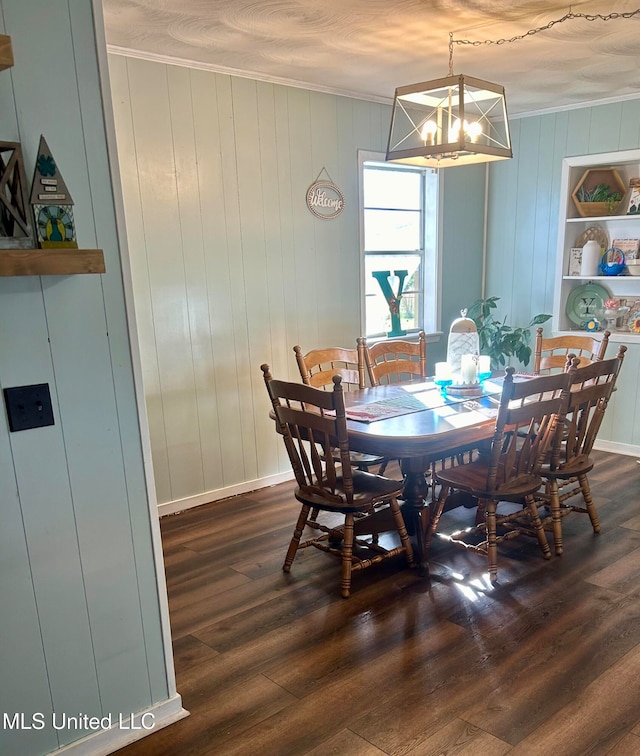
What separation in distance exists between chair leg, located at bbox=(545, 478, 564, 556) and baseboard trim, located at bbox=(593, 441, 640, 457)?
1.84 metres

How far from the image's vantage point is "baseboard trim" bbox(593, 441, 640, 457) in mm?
4602

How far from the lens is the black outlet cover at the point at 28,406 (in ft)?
5.38

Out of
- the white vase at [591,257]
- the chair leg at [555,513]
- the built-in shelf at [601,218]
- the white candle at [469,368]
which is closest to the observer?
the chair leg at [555,513]

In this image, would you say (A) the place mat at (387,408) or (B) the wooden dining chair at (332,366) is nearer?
(A) the place mat at (387,408)

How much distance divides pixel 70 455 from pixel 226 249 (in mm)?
2210

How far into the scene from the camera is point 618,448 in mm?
4688

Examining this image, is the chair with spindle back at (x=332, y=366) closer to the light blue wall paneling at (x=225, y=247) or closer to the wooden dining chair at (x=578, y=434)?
the light blue wall paneling at (x=225, y=247)

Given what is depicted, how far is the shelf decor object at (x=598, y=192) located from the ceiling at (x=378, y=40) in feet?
2.34

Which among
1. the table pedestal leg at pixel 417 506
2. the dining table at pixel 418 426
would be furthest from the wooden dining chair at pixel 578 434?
the table pedestal leg at pixel 417 506

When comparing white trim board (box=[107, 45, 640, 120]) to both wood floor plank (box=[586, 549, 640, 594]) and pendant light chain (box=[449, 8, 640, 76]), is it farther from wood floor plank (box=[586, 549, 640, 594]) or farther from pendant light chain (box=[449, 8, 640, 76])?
wood floor plank (box=[586, 549, 640, 594])

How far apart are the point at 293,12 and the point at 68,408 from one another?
200 cm

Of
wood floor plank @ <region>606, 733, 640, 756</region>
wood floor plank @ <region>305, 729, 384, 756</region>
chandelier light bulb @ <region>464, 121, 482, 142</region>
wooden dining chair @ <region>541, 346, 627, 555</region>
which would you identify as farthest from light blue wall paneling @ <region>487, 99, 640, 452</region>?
wood floor plank @ <region>305, 729, 384, 756</region>

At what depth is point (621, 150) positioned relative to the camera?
4.48 m

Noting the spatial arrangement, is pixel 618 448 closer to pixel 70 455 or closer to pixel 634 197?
pixel 634 197
